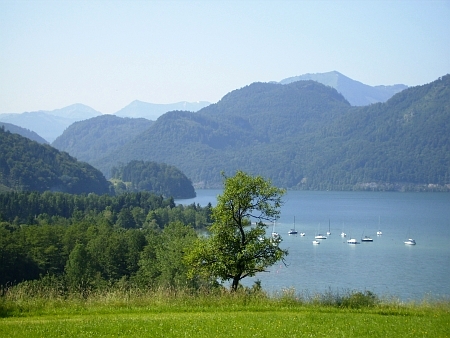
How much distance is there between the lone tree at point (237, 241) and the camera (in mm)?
16812

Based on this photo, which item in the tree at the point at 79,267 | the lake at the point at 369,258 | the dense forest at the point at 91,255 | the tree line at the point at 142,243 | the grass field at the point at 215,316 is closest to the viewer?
the grass field at the point at 215,316

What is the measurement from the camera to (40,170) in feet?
485

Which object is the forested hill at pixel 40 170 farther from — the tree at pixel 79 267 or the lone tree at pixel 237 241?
the lone tree at pixel 237 241

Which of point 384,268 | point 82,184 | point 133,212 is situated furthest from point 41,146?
point 384,268

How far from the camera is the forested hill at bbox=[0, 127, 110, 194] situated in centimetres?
13988

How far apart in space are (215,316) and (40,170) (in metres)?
144

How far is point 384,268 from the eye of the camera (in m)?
64.8

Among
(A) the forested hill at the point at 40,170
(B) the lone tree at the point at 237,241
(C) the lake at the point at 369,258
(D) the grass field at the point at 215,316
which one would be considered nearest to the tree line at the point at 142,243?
(B) the lone tree at the point at 237,241

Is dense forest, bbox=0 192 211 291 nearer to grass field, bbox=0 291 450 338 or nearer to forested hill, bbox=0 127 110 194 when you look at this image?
grass field, bbox=0 291 450 338

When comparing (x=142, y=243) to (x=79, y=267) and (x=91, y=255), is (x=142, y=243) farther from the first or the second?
(x=79, y=267)

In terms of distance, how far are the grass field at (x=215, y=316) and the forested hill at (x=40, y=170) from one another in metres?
126

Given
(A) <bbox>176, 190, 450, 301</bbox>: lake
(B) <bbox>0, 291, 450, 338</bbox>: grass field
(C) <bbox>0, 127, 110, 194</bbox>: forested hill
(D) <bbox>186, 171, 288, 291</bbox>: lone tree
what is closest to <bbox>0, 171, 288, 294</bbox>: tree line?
(D) <bbox>186, 171, 288, 291</bbox>: lone tree

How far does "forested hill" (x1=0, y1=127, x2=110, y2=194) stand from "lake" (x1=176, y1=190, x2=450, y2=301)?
199 ft

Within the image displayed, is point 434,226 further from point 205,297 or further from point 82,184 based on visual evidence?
point 205,297
